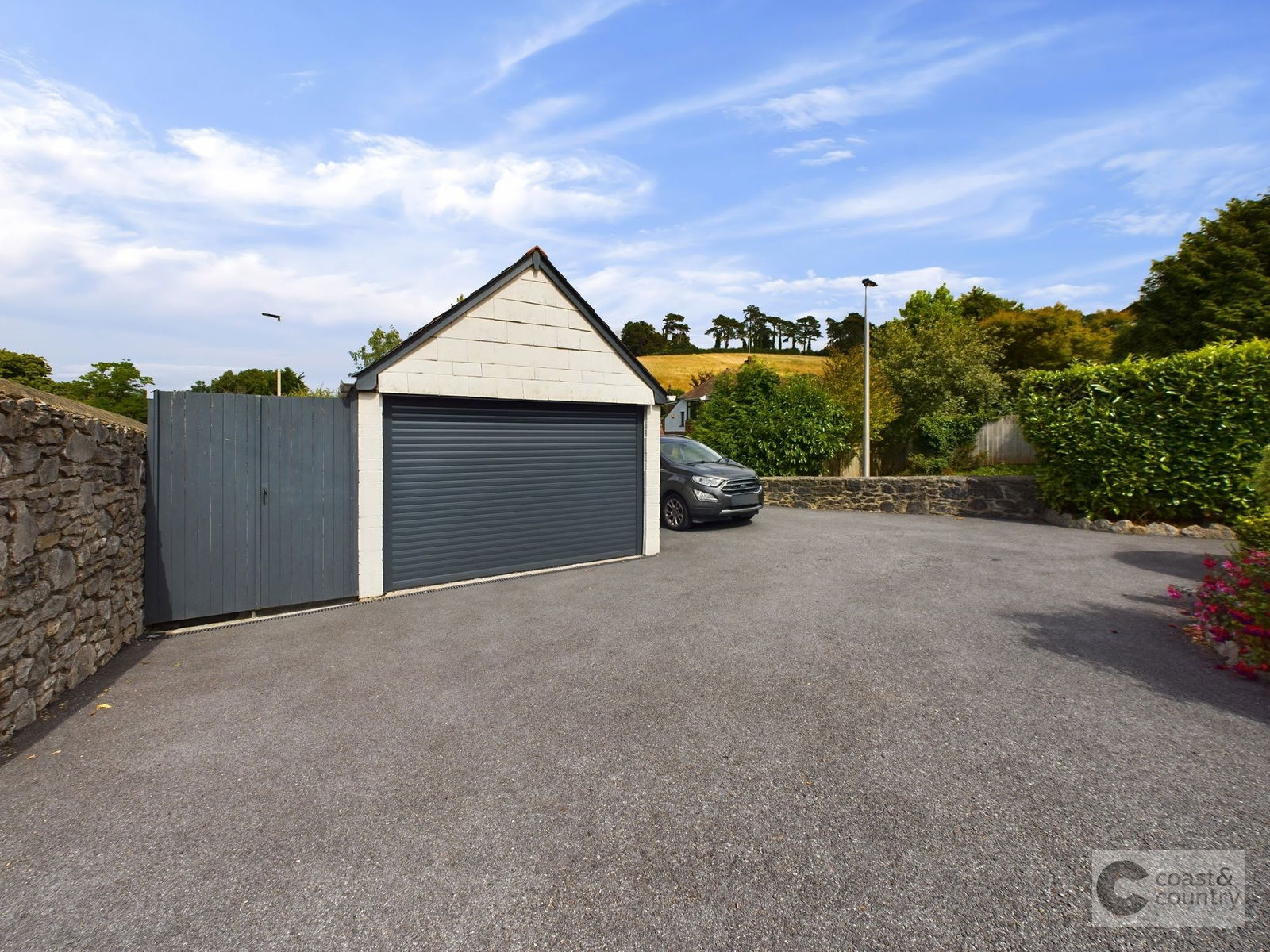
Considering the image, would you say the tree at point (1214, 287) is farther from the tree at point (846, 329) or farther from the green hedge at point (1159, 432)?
the tree at point (846, 329)

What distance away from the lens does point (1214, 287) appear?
59.9 feet

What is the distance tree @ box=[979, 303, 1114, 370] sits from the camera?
3312 cm

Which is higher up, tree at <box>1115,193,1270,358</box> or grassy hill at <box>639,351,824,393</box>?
grassy hill at <box>639,351,824,393</box>

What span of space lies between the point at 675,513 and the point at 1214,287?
18280 millimetres

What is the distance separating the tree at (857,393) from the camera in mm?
21141

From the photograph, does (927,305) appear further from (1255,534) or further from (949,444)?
(1255,534)

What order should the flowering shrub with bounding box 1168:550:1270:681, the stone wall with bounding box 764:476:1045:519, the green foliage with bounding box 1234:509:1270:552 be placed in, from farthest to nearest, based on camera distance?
the stone wall with bounding box 764:476:1045:519 < the green foliage with bounding box 1234:509:1270:552 < the flowering shrub with bounding box 1168:550:1270:681

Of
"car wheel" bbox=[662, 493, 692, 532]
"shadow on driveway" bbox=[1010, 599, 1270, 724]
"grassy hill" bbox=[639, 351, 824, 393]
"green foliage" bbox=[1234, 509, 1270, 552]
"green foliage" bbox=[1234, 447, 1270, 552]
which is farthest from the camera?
"grassy hill" bbox=[639, 351, 824, 393]

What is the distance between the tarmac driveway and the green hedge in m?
6.48

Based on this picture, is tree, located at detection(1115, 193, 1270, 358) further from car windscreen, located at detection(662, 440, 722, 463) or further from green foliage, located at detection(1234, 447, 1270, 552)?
car windscreen, located at detection(662, 440, 722, 463)

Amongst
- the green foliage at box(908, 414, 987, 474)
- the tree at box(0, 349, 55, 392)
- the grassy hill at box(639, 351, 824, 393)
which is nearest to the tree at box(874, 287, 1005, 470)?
the green foliage at box(908, 414, 987, 474)

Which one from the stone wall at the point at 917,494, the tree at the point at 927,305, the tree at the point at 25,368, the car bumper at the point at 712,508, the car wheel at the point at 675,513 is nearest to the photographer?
the car bumper at the point at 712,508

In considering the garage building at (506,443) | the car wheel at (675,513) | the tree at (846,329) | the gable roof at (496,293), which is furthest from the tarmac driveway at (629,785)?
the tree at (846,329)

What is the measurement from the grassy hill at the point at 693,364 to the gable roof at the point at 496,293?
45.0m
